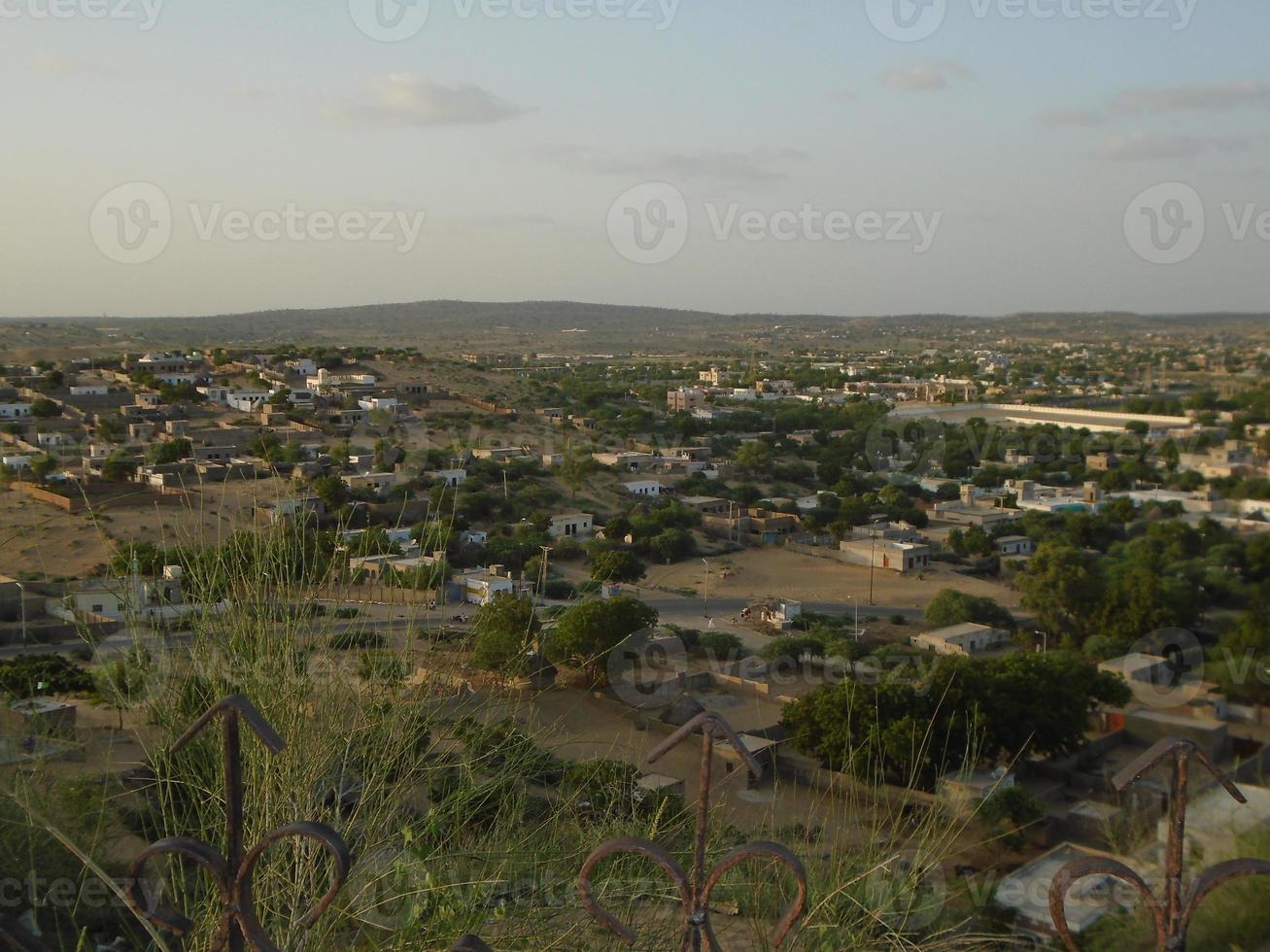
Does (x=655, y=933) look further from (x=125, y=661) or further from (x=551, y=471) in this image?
(x=551, y=471)

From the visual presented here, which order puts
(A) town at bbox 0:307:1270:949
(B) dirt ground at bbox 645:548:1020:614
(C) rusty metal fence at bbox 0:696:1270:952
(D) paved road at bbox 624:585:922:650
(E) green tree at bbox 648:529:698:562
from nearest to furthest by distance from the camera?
(C) rusty metal fence at bbox 0:696:1270:952
(A) town at bbox 0:307:1270:949
(D) paved road at bbox 624:585:922:650
(B) dirt ground at bbox 645:548:1020:614
(E) green tree at bbox 648:529:698:562

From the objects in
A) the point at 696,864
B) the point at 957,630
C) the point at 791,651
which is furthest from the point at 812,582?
the point at 696,864

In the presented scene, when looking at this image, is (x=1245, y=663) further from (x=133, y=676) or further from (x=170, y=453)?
(x=170, y=453)

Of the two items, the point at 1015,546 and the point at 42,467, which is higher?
the point at 42,467

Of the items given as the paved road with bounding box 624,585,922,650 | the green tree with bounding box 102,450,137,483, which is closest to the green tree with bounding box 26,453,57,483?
the green tree with bounding box 102,450,137,483

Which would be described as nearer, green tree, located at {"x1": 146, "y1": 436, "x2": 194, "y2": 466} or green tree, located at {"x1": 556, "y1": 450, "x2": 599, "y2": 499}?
green tree, located at {"x1": 146, "y1": 436, "x2": 194, "y2": 466}

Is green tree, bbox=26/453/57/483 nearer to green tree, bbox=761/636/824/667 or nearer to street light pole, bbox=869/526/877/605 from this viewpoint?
green tree, bbox=761/636/824/667

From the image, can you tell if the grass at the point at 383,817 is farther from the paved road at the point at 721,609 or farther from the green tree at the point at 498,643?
the paved road at the point at 721,609
